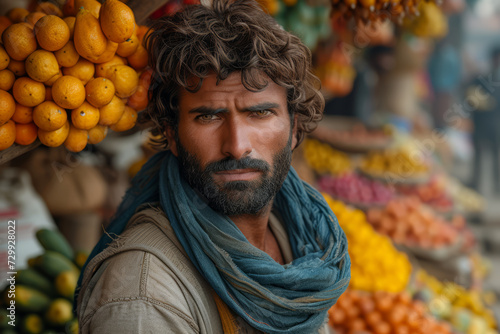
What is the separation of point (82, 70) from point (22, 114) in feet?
0.77

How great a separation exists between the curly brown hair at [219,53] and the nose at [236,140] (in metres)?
0.14

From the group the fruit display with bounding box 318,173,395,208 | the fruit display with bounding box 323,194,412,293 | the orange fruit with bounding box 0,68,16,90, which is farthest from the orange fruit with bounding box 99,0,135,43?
the fruit display with bounding box 318,173,395,208

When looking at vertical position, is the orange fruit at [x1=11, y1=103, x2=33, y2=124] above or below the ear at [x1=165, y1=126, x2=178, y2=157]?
above

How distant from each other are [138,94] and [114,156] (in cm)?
260

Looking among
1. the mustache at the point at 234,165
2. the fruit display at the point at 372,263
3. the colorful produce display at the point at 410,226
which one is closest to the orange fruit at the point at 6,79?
the mustache at the point at 234,165

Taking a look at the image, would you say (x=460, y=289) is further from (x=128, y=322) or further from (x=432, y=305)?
(x=128, y=322)

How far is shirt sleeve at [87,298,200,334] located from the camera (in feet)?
3.75

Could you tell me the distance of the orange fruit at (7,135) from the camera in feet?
4.25

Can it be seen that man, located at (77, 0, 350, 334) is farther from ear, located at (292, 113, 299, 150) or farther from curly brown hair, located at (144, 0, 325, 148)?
ear, located at (292, 113, 299, 150)

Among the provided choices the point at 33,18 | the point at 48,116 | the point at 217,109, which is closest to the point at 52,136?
the point at 48,116

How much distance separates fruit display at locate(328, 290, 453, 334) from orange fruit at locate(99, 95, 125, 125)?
1.66 m

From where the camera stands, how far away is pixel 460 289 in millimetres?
3717

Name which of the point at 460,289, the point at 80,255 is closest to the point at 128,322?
the point at 80,255

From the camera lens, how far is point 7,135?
51.4 inches
